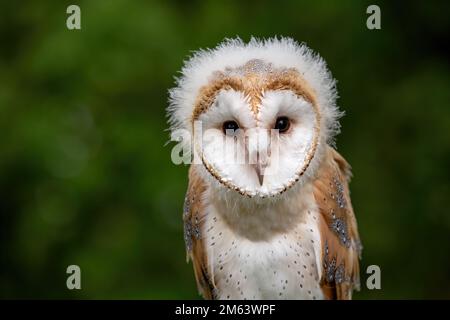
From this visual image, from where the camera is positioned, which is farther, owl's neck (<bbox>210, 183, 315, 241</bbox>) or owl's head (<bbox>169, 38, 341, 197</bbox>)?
owl's neck (<bbox>210, 183, 315, 241</bbox>)

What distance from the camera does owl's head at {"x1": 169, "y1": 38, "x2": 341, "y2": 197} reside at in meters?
2.01

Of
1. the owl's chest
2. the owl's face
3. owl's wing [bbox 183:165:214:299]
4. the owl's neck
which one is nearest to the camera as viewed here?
the owl's face

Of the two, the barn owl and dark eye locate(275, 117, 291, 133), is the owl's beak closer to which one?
the barn owl

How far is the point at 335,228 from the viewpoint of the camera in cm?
254

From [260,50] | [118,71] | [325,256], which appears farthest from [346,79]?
[260,50]

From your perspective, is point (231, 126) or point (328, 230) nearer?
point (231, 126)

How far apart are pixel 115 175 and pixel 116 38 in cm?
78

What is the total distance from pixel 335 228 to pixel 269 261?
0.30 metres

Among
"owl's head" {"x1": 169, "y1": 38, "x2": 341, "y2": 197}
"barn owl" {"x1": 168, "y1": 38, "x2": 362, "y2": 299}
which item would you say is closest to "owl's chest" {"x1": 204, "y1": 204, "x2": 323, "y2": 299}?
"barn owl" {"x1": 168, "y1": 38, "x2": 362, "y2": 299}

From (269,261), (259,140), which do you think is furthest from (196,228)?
(259,140)

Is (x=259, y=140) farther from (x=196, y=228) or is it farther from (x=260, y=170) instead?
(x=196, y=228)

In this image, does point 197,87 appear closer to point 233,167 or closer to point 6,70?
point 233,167

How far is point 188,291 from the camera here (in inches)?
162

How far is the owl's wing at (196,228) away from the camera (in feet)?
8.39
